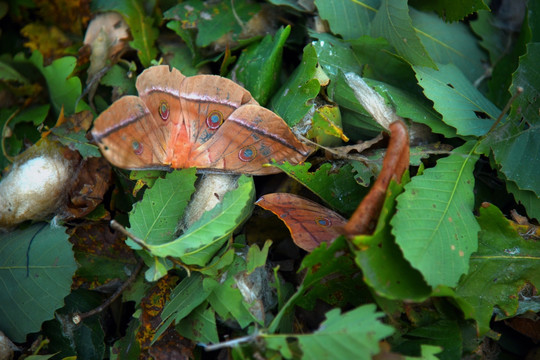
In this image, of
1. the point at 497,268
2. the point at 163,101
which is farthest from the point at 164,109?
the point at 497,268

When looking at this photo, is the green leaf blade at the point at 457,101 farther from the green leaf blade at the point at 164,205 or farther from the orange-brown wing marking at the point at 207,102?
the green leaf blade at the point at 164,205

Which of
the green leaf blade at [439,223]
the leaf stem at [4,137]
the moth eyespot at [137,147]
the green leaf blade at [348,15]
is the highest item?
the green leaf blade at [348,15]

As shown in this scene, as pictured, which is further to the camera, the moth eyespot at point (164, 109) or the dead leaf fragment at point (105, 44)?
the dead leaf fragment at point (105, 44)

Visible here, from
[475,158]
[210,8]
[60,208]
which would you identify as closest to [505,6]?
[475,158]

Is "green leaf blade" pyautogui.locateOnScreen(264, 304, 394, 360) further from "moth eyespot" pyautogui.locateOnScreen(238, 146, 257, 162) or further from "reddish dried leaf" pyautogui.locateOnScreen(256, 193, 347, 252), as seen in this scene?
"moth eyespot" pyautogui.locateOnScreen(238, 146, 257, 162)

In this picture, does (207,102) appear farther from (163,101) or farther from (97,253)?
(97,253)

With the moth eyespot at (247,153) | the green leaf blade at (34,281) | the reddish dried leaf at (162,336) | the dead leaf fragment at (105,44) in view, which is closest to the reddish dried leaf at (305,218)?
the moth eyespot at (247,153)

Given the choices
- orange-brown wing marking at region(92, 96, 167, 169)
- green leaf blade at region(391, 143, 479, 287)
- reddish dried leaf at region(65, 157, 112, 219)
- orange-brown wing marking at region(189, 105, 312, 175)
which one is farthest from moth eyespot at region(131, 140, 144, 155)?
green leaf blade at region(391, 143, 479, 287)

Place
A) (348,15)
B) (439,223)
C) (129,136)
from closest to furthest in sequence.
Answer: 1. (439,223)
2. (129,136)
3. (348,15)
